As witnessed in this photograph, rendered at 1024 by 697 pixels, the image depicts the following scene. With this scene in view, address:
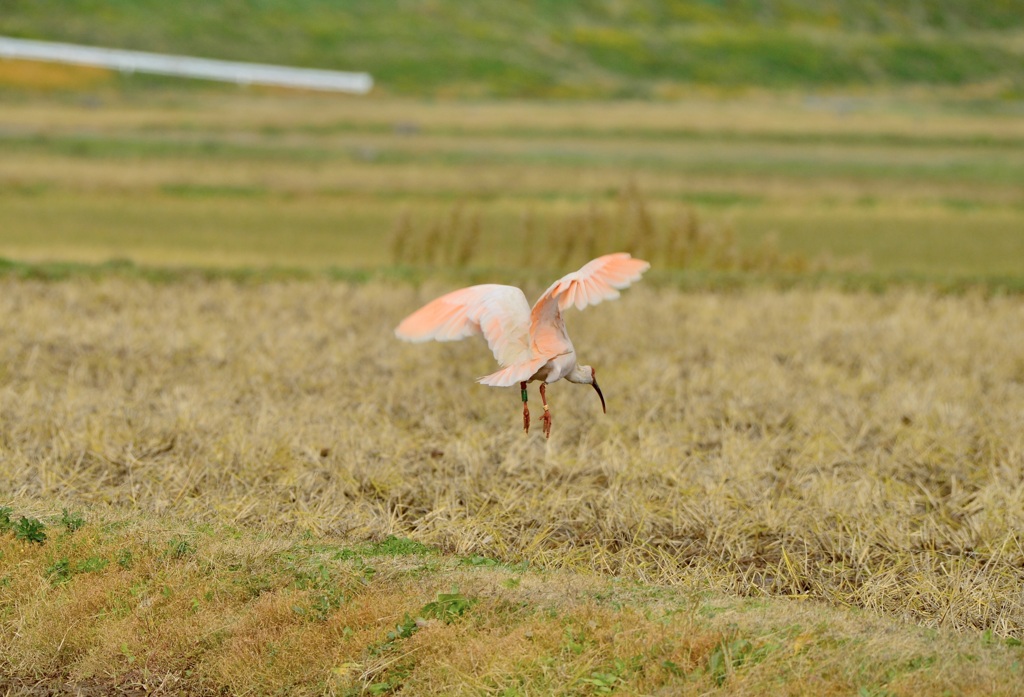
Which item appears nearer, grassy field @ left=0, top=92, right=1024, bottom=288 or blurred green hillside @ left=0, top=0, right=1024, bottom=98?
grassy field @ left=0, top=92, right=1024, bottom=288

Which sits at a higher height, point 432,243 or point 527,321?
point 527,321

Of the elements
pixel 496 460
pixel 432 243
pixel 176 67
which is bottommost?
pixel 432 243

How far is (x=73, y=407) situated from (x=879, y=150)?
3581 centimetres

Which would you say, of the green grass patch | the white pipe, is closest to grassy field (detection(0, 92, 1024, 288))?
the green grass patch

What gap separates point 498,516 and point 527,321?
172cm

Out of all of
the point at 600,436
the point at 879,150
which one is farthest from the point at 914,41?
the point at 600,436

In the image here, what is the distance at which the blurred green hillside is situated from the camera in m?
79.9

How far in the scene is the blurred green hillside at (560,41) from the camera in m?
79.9

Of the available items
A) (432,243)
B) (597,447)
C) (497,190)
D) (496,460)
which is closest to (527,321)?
(496,460)

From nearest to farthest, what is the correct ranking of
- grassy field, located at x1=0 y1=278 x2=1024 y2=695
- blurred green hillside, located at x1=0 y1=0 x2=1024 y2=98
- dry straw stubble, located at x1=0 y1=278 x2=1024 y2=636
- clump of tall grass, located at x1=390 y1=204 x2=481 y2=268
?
grassy field, located at x1=0 y1=278 x2=1024 y2=695, dry straw stubble, located at x1=0 y1=278 x2=1024 y2=636, clump of tall grass, located at x1=390 y1=204 x2=481 y2=268, blurred green hillside, located at x1=0 y1=0 x2=1024 y2=98

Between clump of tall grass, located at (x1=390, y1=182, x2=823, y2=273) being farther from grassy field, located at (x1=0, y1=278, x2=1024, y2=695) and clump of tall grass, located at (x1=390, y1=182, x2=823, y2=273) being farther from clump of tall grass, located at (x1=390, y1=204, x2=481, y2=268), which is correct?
grassy field, located at (x1=0, y1=278, x2=1024, y2=695)

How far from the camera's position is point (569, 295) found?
575cm

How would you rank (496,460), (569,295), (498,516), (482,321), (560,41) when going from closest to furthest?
1. (569,295)
2. (482,321)
3. (498,516)
4. (496,460)
5. (560,41)

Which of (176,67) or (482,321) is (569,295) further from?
(176,67)
